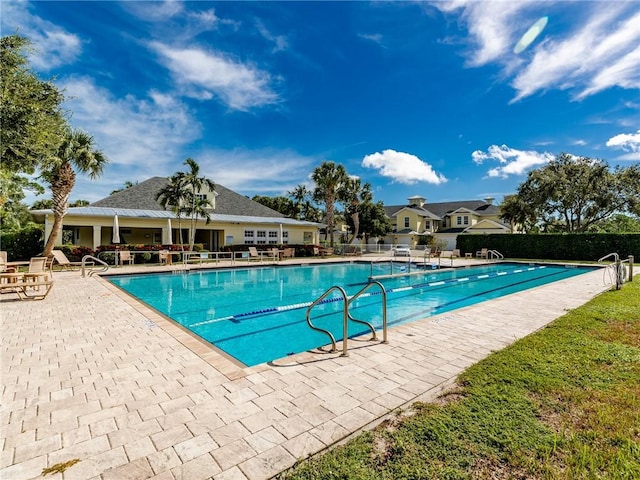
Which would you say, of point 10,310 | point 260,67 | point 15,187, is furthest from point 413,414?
point 15,187

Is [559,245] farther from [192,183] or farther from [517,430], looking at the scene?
[517,430]

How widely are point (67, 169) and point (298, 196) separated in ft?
89.4

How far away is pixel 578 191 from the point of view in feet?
90.9

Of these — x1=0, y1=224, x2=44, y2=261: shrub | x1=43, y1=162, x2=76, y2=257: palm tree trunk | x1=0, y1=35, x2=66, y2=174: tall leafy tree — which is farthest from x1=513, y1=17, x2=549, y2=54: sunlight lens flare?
x1=0, y1=224, x2=44, y2=261: shrub

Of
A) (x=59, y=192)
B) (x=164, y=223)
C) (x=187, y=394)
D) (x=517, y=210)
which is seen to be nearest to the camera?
(x=187, y=394)

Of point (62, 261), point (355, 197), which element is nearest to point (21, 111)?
point (62, 261)

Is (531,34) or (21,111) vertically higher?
(531,34)

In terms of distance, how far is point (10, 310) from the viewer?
701 centimetres

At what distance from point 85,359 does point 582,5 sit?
14.6 m

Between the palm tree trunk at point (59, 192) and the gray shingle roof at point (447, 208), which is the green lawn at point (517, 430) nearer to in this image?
the palm tree trunk at point (59, 192)

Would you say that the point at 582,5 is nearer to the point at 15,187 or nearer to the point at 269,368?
the point at 269,368

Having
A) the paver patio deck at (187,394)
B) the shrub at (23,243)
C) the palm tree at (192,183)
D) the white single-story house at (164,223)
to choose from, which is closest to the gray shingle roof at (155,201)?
the white single-story house at (164,223)

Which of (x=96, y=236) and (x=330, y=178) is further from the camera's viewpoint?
(x=330, y=178)

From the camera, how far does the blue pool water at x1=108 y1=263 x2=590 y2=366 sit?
21.5 feet
